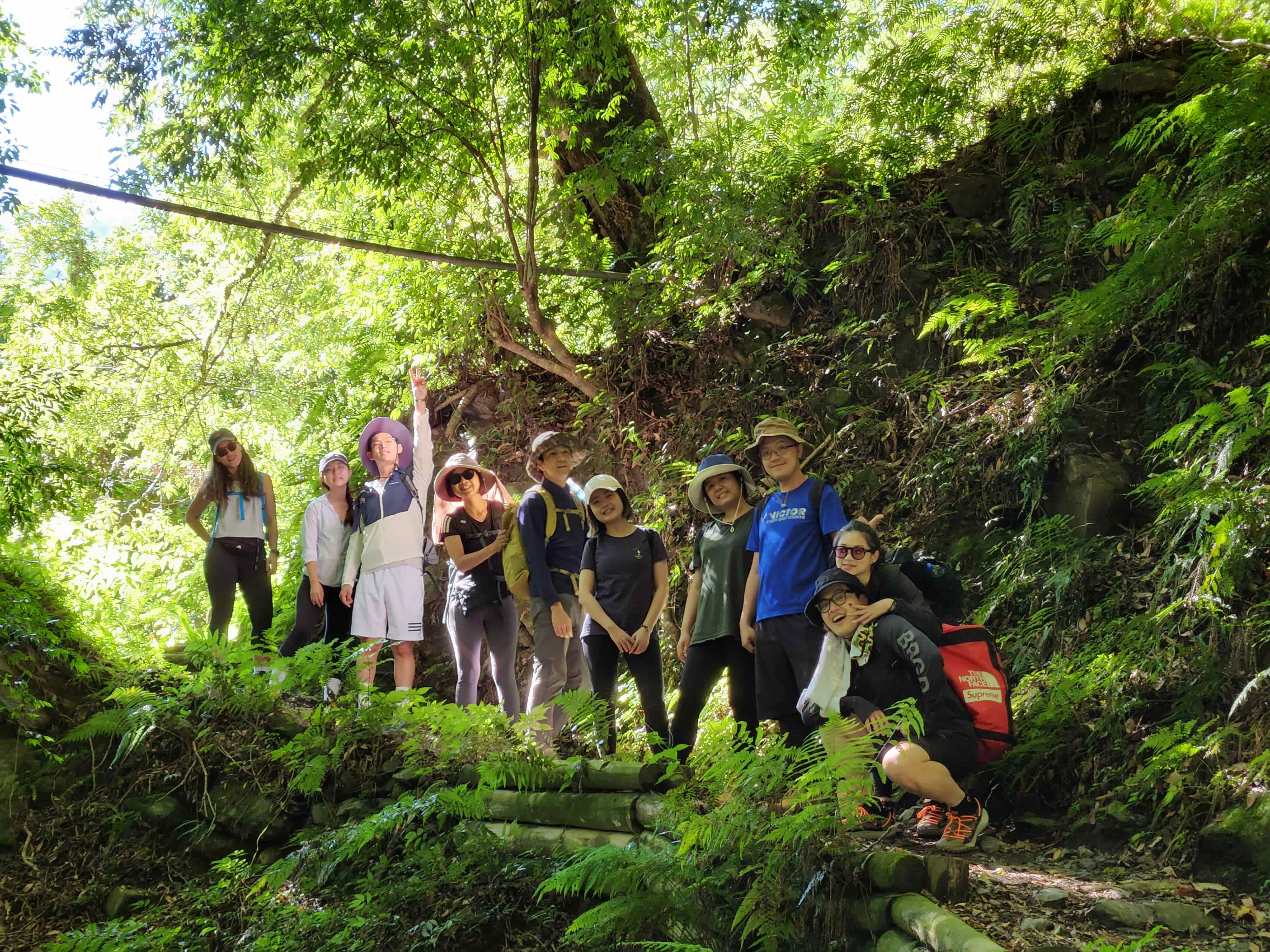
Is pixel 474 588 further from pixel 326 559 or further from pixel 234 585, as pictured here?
pixel 234 585

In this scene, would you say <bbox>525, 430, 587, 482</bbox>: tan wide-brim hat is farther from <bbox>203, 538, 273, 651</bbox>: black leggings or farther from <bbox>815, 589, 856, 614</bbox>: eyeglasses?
<bbox>203, 538, 273, 651</bbox>: black leggings

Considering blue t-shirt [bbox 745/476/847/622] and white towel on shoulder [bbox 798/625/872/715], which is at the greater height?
blue t-shirt [bbox 745/476/847/622]

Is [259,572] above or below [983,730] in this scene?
above

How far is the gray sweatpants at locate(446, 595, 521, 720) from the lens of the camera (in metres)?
6.37

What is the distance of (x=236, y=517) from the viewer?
7.28m

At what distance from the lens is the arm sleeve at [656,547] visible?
5.73m

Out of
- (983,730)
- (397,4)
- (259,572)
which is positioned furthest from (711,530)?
(397,4)

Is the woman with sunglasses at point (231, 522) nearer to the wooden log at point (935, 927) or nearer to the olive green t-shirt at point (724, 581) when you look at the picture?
the olive green t-shirt at point (724, 581)

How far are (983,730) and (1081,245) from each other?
14.5 feet

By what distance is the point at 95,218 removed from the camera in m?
19.3

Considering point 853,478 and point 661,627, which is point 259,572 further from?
point 853,478

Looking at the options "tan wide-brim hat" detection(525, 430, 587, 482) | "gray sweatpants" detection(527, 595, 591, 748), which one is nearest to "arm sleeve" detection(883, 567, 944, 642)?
"gray sweatpants" detection(527, 595, 591, 748)

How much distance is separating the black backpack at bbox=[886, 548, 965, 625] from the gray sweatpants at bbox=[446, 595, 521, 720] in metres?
2.68

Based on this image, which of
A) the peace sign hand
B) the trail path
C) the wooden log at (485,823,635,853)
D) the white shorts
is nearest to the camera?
the trail path
